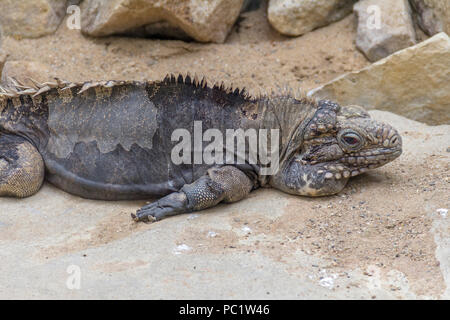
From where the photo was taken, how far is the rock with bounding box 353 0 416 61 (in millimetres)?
8242

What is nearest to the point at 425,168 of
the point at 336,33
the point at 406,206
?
the point at 406,206

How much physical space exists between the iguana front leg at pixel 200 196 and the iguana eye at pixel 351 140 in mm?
1059

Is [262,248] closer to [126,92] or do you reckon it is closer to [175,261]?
[175,261]

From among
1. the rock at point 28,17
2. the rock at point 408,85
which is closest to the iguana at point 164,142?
the rock at point 408,85

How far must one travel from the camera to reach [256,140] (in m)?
5.70

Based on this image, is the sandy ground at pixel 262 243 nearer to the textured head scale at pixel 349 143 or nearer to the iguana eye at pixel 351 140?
the textured head scale at pixel 349 143

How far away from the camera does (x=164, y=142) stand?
575cm

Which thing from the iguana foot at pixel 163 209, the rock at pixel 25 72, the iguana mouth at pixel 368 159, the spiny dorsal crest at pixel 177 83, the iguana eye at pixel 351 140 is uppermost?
the spiny dorsal crest at pixel 177 83

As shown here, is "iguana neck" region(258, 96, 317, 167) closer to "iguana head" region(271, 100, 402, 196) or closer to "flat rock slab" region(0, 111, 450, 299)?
"iguana head" region(271, 100, 402, 196)

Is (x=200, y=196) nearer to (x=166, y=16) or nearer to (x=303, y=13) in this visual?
(x=166, y=16)

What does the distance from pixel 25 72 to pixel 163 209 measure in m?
4.27

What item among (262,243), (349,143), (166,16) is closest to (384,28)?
(166,16)

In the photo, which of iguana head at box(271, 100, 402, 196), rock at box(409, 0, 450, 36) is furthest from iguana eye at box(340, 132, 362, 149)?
rock at box(409, 0, 450, 36)

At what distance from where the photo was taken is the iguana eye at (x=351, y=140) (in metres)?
5.41
